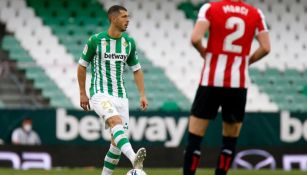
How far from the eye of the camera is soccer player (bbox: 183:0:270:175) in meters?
7.92

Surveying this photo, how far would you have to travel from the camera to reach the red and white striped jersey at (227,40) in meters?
7.92

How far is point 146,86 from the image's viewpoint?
60.2 ft

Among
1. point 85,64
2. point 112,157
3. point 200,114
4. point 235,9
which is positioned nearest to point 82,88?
point 85,64

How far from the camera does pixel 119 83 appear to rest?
374 inches

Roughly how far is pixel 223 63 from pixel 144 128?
29.3 feet

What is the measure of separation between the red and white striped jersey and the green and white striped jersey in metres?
1.67

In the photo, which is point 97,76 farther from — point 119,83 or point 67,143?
point 67,143

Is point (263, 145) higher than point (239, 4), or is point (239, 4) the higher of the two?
point (239, 4)

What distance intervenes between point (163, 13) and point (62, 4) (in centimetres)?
218

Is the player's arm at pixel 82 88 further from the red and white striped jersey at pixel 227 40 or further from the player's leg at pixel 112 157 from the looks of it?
the red and white striped jersey at pixel 227 40

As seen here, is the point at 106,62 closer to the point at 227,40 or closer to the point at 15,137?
the point at 227,40

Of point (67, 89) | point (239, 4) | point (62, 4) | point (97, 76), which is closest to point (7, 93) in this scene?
point (67, 89)

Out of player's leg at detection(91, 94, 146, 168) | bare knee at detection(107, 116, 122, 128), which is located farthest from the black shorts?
bare knee at detection(107, 116, 122, 128)

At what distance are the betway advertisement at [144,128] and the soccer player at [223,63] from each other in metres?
8.54
